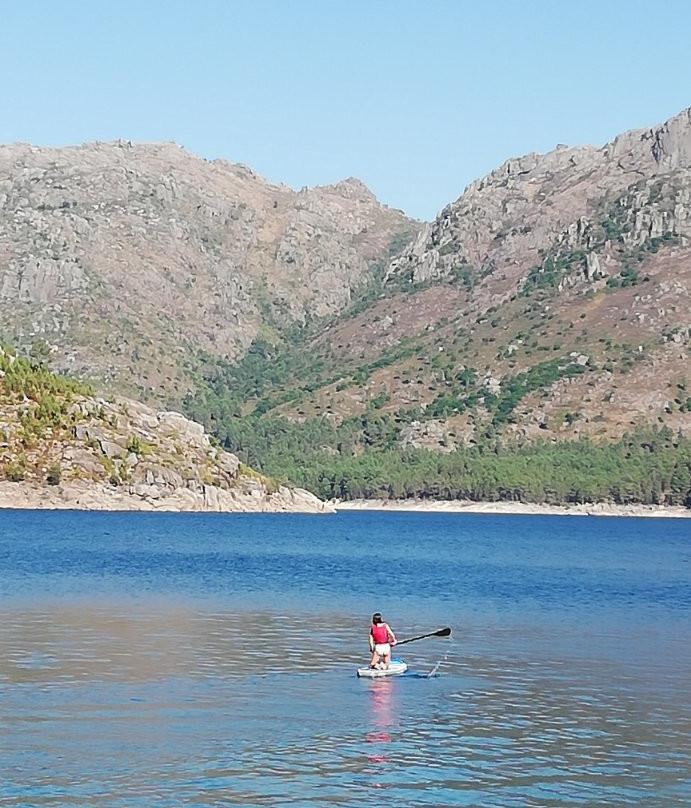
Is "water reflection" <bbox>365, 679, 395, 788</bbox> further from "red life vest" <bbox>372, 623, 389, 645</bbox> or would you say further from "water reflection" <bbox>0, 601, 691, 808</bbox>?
"red life vest" <bbox>372, 623, 389, 645</bbox>

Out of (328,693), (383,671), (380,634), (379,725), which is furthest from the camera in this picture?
(380,634)

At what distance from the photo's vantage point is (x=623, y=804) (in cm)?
3600

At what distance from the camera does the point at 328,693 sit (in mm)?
51406

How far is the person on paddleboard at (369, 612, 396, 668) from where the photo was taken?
55625 millimetres

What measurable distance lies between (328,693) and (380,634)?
5.58 meters

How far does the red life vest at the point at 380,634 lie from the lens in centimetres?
5625

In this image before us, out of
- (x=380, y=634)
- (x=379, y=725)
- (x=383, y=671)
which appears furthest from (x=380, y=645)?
(x=379, y=725)

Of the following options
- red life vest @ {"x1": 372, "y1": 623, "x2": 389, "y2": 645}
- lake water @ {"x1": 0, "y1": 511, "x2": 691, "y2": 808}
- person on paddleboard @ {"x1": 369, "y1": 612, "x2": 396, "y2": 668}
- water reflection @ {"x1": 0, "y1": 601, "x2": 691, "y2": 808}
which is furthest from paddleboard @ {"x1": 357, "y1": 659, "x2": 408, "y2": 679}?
red life vest @ {"x1": 372, "y1": 623, "x2": 389, "y2": 645}

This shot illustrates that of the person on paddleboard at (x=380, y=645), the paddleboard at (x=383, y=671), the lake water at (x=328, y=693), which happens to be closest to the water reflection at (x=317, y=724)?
the lake water at (x=328, y=693)

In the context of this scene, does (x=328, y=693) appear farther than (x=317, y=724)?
Yes

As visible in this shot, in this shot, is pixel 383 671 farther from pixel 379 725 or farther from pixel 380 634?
pixel 379 725

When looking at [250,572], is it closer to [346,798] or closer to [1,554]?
[1,554]

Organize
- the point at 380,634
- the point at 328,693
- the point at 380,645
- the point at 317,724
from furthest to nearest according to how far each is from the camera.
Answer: the point at 380,634 → the point at 380,645 → the point at 328,693 → the point at 317,724

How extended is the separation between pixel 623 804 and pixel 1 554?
88.1m
